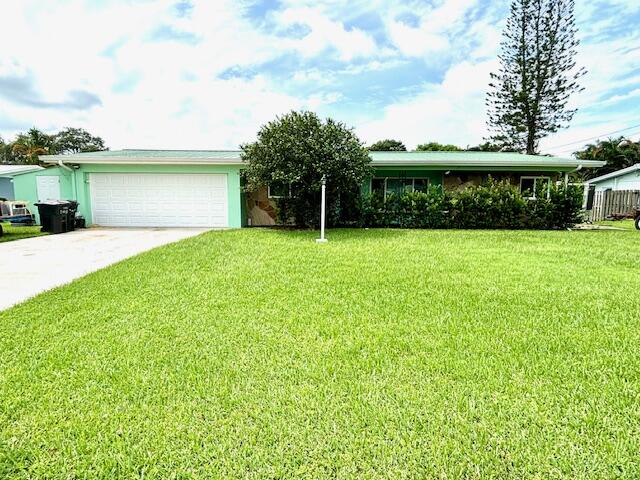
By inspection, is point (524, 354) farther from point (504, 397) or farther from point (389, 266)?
point (389, 266)

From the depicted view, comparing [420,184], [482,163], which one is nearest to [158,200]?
[420,184]

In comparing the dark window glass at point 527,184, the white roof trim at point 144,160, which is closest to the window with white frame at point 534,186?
the dark window glass at point 527,184

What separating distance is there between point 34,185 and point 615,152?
139 feet

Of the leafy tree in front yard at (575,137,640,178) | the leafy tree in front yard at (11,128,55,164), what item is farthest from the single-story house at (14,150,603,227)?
the leafy tree in front yard at (575,137,640,178)

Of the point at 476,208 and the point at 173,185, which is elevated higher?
the point at 173,185

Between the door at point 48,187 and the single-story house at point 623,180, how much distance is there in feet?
100

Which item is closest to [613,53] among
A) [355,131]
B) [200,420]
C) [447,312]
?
[355,131]

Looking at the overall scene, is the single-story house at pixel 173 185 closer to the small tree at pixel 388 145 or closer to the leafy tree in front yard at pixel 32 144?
the leafy tree in front yard at pixel 32 144

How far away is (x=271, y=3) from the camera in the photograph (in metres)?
10.4

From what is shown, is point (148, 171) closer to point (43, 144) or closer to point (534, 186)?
point (534, 186)

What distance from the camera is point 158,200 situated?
44.7ft

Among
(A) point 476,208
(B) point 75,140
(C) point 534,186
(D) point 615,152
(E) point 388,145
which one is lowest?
(A) point 476,208

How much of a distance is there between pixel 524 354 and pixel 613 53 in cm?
2398

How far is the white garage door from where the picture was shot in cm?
1347
